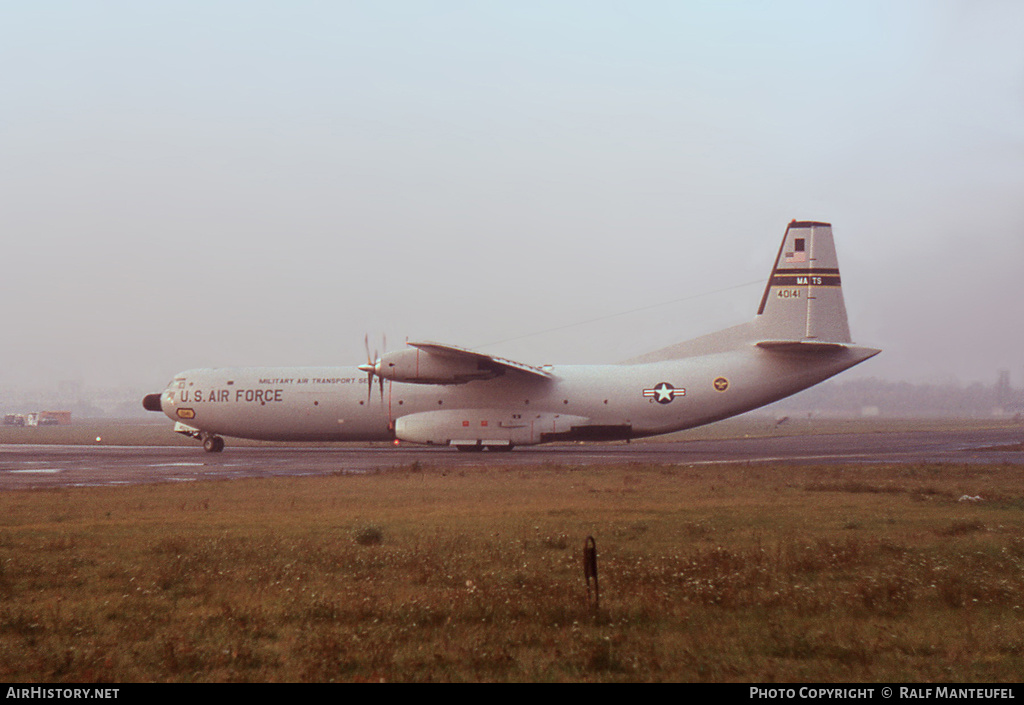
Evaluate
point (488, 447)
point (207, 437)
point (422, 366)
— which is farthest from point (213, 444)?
point (488, 447)

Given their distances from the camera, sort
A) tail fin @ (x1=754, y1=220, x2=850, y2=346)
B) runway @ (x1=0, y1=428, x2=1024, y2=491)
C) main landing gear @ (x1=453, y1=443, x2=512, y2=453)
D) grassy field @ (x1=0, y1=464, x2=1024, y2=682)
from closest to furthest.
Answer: grassy field @ (x1=0, y1=464, x2=1024, y2=682) < runway @ (x1=0, y1=428, x2=1024, y2=491) < tail fin @ (x1=754, y1=220, x2=850, y2=346) < main landing gear @ (x1=453, y1=443, x2=512, y2=453)

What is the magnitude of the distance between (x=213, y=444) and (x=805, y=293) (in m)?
33.1

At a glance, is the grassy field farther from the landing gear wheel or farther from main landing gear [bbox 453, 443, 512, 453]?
the landing gear wheel

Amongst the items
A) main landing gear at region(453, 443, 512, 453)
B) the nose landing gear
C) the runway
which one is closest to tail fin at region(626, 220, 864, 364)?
the runway

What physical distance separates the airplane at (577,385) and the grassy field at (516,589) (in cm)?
1735

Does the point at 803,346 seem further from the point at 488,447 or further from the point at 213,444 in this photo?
the point at 213,444

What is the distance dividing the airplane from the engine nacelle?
49 mm

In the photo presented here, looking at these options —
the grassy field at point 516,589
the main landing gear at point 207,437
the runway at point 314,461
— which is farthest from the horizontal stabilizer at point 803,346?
the main landing gear at point 207,437

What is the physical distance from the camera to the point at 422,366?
3931cm

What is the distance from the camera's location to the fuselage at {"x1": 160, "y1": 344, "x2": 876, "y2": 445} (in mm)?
38219

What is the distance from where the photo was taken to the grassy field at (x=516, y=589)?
25.0 feet

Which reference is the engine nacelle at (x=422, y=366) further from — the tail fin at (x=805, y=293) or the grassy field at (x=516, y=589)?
the grassy field at (x=516, y=589)

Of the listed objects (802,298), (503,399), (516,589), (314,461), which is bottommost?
(516,589)
